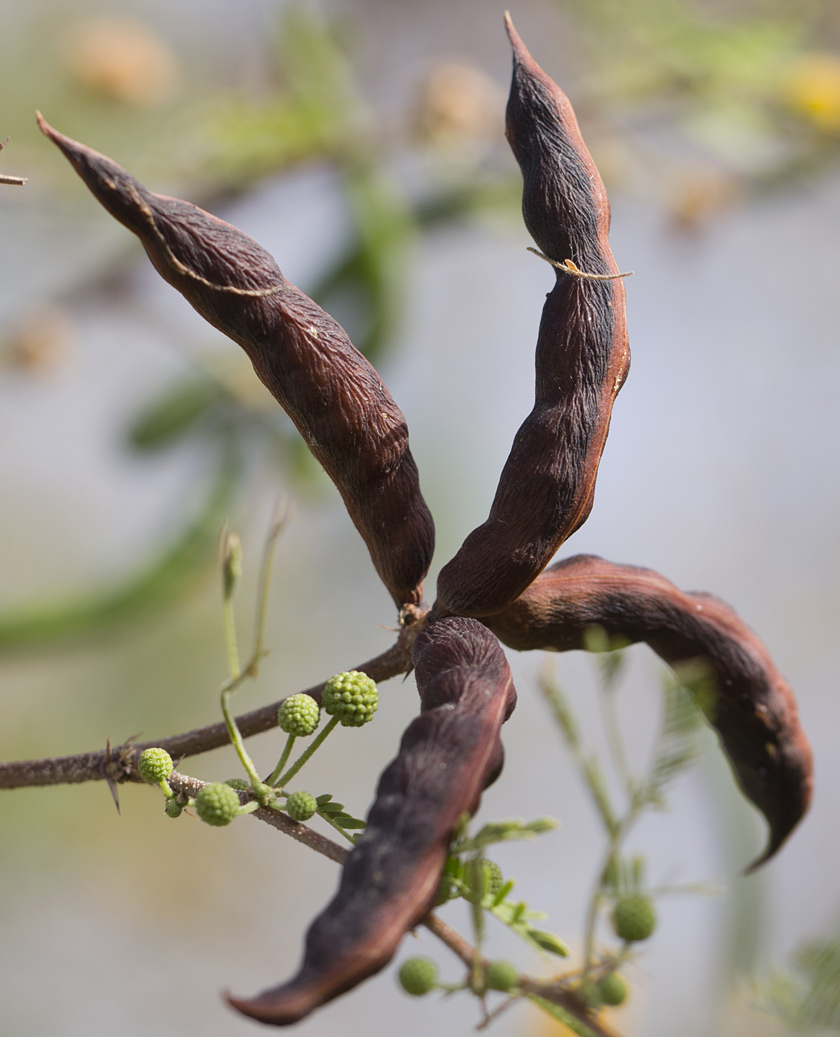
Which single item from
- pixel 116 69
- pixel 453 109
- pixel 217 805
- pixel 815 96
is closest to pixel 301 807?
pixel 217 805

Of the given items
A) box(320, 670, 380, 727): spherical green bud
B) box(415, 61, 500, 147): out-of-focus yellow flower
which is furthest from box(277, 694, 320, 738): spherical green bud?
box(415, 61, 500, 147): out-of-focus yellow flower

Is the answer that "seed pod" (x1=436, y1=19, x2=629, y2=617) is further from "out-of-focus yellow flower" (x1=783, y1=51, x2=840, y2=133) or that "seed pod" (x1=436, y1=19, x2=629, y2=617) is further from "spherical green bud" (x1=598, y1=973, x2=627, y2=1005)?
"out-of-focus yellow flower" (x1=783, y1=51, x2=840, y2=133)

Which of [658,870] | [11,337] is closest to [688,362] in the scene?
[658,870]

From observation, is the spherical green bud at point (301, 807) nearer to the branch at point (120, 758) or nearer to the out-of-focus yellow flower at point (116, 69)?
the branch at point (120, 758)

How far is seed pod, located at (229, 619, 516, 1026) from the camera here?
24 centimetres

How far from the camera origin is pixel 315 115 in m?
1.13

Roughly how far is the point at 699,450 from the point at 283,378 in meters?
2.37

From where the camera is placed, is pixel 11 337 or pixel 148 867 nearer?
pixel 11 337

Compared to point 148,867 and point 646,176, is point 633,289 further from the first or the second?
point 148,867

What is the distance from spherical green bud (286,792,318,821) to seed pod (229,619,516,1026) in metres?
0.03

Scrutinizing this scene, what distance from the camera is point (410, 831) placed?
0.26 meters

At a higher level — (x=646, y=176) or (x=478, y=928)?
(x=646, y=176)

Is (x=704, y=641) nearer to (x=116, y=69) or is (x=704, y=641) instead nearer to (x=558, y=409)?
(x=558, y=409)

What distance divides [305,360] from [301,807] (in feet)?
0.52
